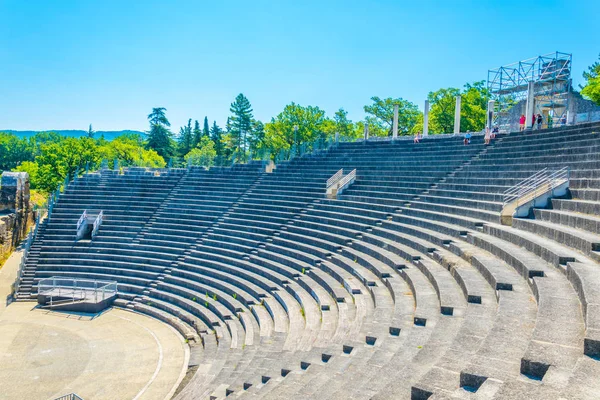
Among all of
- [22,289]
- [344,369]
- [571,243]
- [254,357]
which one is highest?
[571,243]

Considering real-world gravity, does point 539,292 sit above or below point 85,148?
below

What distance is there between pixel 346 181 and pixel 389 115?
34.9 meters

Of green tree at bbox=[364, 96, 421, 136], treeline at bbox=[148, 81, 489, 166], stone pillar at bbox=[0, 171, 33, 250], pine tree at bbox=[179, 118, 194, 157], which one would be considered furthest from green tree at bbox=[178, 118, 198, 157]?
stone pillar at bbox=[0, 171, 33, 250]

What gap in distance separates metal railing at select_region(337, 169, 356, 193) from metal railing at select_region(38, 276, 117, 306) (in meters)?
10.1

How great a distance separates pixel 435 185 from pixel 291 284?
271 inches

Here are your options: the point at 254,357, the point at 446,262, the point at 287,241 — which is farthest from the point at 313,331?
the point at 287,241

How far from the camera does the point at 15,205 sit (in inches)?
1067

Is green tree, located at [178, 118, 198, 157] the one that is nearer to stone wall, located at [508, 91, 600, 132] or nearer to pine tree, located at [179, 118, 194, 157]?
pine tree, located at [179, 118, 194, 157]

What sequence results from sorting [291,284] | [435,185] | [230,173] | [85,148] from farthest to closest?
1. [85,148]
2. [230,173]
3. [435,185]
4. [291,284]

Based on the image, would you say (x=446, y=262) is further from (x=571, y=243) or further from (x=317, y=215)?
(x=317, y=215)

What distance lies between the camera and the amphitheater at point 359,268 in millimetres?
5219

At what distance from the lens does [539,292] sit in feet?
21.0

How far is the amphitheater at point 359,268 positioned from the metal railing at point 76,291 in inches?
25.8

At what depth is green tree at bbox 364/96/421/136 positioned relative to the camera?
52.8m
